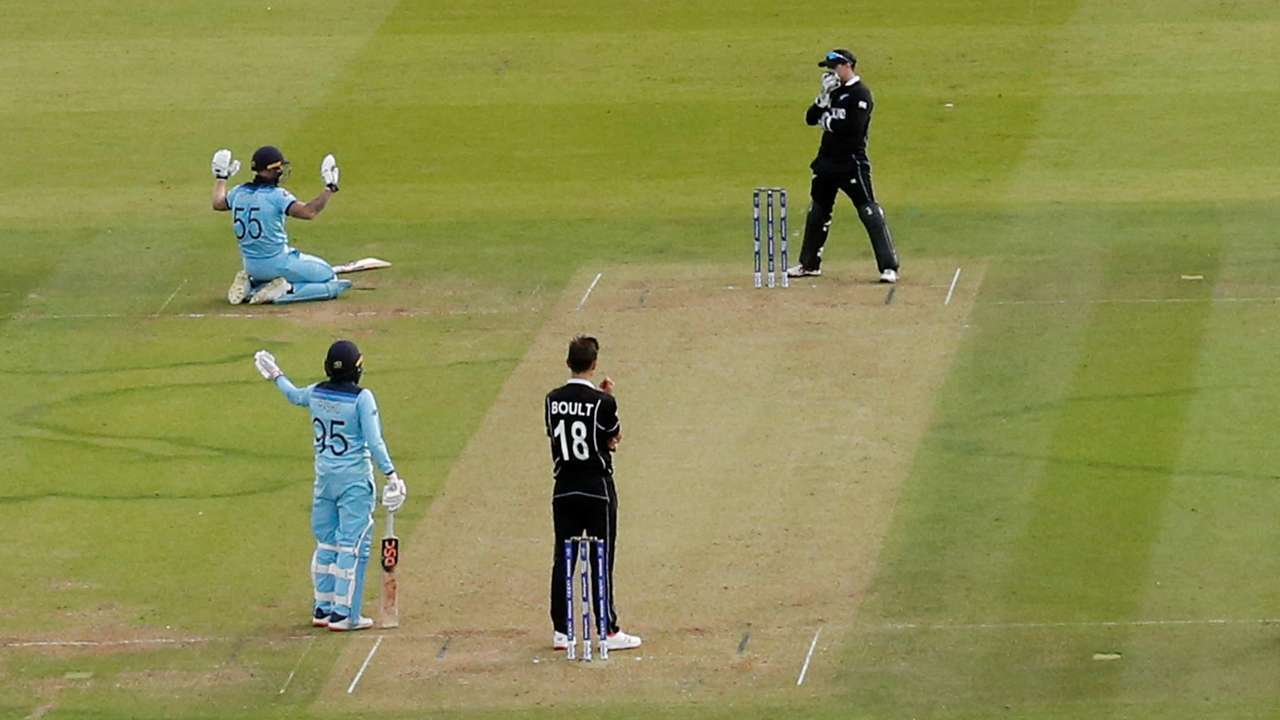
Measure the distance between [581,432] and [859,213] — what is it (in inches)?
333

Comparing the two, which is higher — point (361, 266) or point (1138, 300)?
point (361, 266)

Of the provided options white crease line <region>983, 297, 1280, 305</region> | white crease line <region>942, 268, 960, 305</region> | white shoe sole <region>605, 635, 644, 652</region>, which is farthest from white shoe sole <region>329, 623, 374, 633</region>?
white crease line <region>983, 297, 1280, 305</region>

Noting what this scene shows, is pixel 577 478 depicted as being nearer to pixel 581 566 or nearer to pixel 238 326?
pixel 581 566

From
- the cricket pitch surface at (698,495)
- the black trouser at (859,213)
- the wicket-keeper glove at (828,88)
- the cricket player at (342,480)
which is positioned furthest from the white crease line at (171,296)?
the cricket player at (342,480)

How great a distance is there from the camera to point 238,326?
920 inches

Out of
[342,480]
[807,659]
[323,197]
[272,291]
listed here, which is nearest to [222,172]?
[323,197]

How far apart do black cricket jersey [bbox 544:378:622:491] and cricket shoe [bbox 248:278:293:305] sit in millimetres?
8467

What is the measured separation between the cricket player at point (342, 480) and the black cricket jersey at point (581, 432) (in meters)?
1.02

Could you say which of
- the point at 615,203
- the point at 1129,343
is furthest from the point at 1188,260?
the point at 615,203

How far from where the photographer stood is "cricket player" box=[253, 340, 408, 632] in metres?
16.2

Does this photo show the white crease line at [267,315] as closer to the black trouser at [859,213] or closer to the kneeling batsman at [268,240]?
the kneeling batsman at [268,240]

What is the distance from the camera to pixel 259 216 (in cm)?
2355

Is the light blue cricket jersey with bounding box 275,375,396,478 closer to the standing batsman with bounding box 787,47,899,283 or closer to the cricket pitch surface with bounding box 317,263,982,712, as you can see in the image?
the cricket pitch surface with bounding box 317,263,982,712

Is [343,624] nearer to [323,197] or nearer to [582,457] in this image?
[582,457]
